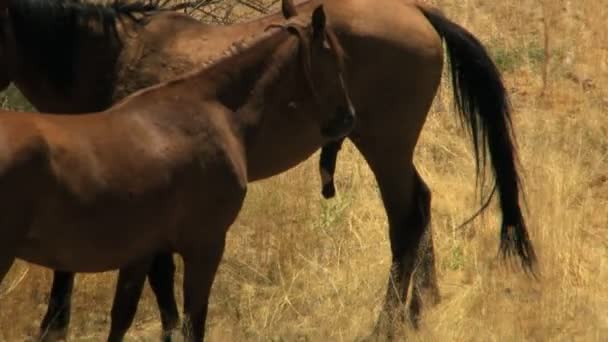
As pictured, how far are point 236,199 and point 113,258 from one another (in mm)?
591

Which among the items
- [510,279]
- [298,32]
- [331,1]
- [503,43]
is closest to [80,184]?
[298,32]

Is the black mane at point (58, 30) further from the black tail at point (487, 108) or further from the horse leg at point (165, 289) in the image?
the black tail at point (487, 108)

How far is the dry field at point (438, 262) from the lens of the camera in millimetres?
6262

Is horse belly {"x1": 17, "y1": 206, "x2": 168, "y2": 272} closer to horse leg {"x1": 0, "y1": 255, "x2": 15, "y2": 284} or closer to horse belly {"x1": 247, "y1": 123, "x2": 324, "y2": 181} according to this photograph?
horse leg {"x1": 0, "y1": 255, "x2": 15, "y2": 284}

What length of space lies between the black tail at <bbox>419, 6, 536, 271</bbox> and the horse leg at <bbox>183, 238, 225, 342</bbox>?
2.22 metres

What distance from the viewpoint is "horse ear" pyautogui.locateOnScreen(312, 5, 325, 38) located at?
5172 millimetres

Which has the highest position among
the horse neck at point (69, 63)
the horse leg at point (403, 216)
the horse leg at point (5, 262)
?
the horse leg at point (5, 262)

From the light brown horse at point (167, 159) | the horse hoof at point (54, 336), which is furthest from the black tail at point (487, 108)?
the horse hoof at point (54, 336)

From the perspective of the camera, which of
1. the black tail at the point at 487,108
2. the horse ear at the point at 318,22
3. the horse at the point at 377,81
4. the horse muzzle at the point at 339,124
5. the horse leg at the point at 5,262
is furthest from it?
the black tail at the point at 487,108

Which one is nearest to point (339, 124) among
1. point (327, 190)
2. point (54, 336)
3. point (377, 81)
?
point (327, 190)

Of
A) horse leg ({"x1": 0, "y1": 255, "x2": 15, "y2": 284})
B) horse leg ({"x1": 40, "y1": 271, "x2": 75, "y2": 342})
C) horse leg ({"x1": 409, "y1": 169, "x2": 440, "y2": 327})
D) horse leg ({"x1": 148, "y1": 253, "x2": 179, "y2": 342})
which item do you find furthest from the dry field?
horse leg ({"x1": 0, "y1": 255, "x2": 15, "y2": 284})

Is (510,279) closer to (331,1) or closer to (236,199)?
(331,1)

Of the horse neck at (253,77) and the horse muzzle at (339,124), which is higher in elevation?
the horse neck at (253,77)

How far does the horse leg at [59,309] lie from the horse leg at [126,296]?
0.77m
